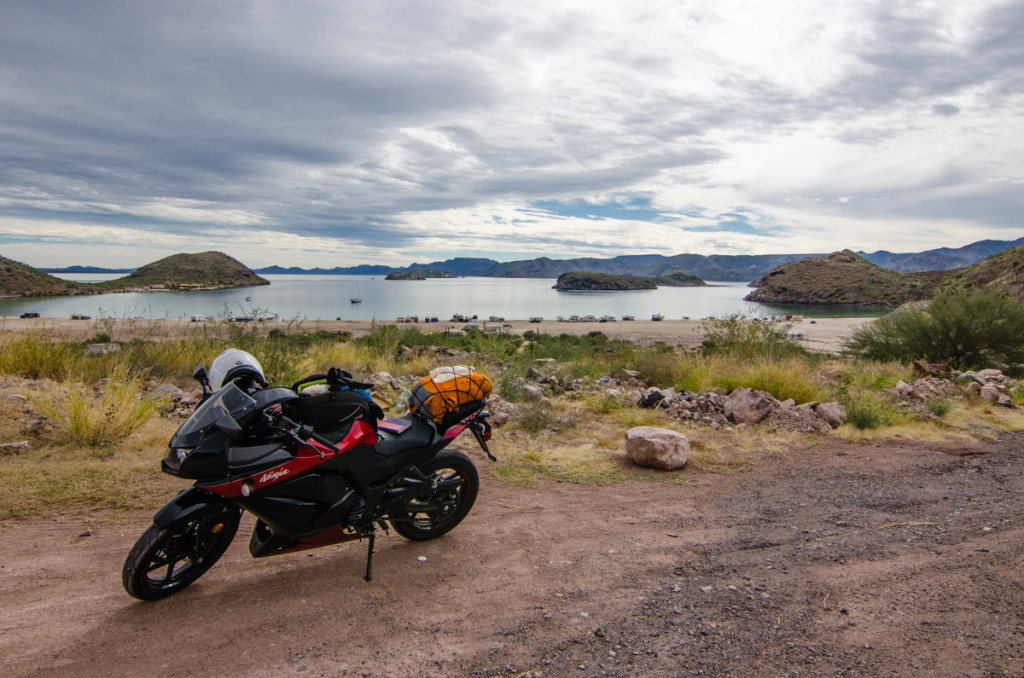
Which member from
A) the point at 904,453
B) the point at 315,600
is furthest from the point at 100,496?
the point at 904,453

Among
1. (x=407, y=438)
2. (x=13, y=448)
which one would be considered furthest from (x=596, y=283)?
(x=407, y=438)

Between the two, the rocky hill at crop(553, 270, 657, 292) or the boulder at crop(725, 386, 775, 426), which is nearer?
the boulder at crop(725, 386, 775, 426)

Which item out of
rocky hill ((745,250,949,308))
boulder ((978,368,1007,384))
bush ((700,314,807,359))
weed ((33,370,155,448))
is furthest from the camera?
rocky hill ((745,250,949,308))

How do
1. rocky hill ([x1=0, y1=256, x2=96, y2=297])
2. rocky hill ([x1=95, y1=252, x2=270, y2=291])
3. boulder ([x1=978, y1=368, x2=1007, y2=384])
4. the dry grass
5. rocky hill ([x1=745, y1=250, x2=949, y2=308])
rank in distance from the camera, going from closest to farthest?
the dry grass → boulder ([x1=978, y1=368, x2=1007, y2=384]) → rocky hill ([x1=0, y1=256, x2=96, y2=297]) → rocky hill ([x1=745, y1=250, x2=949, y2=308]) → rocky hill ([x1=95, y1=252, x2=270, y2=291])

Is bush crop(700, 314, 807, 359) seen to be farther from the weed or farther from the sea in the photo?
the weed

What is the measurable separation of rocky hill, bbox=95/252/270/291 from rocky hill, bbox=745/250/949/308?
435 ft

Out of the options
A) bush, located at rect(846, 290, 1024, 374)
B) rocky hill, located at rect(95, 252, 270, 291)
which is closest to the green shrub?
bush, located at rect(846, 290, 1024, 374)

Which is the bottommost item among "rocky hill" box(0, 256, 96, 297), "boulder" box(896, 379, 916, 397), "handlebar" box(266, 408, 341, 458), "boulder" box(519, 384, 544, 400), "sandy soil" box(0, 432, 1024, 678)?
"sandy soil" box(0, 432, 1024, 678)

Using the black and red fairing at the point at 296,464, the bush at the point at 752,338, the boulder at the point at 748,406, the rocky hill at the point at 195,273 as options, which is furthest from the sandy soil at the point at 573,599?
the rocky hill at the point at 195,273

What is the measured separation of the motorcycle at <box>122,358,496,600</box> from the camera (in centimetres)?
284

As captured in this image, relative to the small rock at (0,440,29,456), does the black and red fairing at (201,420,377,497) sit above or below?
above

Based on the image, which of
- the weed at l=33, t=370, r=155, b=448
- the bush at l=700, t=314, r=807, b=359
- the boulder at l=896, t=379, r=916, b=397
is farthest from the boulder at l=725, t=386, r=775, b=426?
the weed at l=33, t=370, r=155, b=448

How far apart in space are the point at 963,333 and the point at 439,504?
46.9 ft

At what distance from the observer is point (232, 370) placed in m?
3.07
